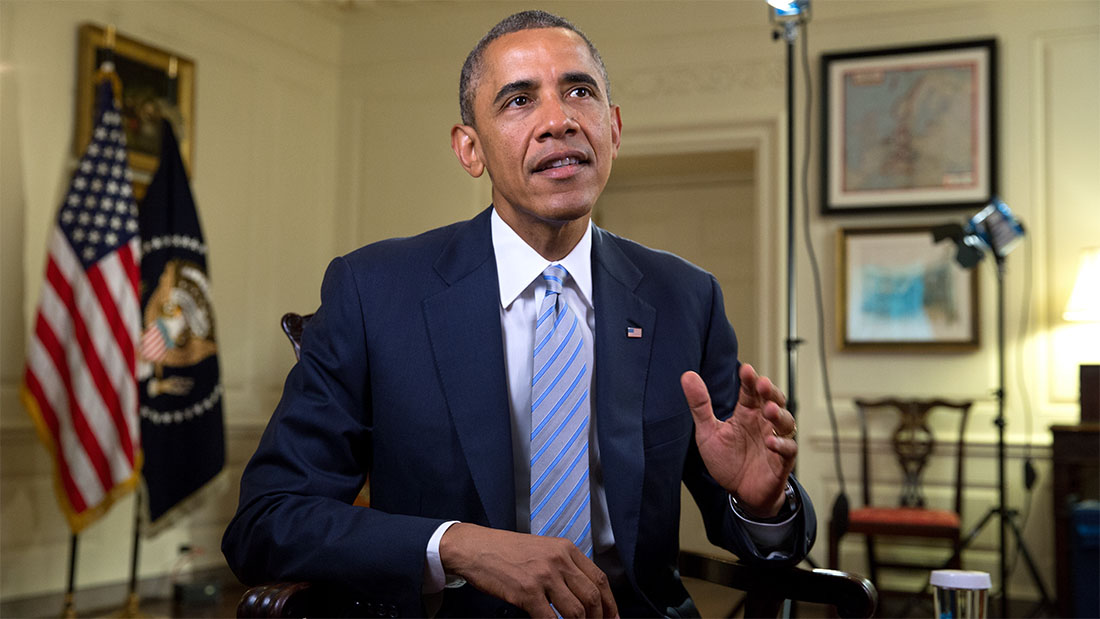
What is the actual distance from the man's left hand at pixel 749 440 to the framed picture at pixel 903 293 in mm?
3827

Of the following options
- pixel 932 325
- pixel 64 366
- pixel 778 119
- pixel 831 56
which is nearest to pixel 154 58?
pixel 64 366

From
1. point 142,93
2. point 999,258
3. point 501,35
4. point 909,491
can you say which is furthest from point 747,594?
point 142,93

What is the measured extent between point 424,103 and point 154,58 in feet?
10.0

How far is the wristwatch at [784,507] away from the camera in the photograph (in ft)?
4.13

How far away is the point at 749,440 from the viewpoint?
1.17 metres

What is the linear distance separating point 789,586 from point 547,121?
70 centimetres

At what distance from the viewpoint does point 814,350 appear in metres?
4.89

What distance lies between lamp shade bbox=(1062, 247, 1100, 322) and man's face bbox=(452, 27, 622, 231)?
368cm

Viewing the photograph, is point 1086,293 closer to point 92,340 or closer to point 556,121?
point 556,121

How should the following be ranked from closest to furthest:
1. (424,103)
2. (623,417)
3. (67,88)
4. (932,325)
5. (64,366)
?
(623,417)
(424,103)
(64,366)
(67,88)
(932,325)

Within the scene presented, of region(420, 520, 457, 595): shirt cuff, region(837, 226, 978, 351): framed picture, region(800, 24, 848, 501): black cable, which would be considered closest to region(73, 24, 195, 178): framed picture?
region(800, 24, 848, 501): black cable

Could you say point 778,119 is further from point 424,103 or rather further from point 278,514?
point 278,514

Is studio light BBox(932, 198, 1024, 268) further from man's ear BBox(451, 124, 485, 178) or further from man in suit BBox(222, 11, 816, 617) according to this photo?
man's ear BBox(451, 124, 485, 178)

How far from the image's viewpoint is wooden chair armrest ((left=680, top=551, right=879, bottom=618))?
1.21 m
